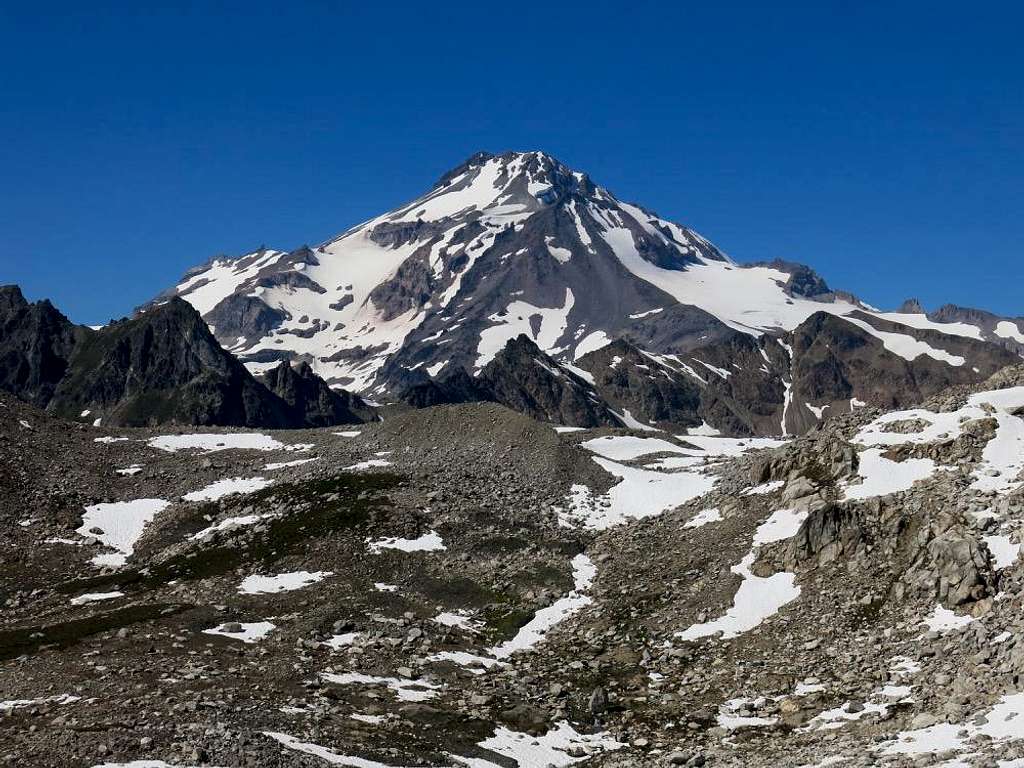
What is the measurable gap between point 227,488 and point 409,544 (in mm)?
27148

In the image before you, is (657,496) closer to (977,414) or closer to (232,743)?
(977,414)

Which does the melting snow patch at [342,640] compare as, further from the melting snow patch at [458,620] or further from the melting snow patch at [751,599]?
the melting snow patch at [751,599]

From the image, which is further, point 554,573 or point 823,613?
point 554,573

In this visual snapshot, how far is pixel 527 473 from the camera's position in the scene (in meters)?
93.3

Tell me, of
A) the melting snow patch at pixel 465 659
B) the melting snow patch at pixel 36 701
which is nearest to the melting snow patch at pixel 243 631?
the melting snow patch at pixel 465 659

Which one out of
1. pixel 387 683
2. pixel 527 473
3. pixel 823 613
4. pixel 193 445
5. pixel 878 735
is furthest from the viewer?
pixel 193 445

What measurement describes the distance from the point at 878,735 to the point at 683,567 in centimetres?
2804

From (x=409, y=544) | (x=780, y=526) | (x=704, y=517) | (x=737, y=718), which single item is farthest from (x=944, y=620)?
(x=409, y=544)

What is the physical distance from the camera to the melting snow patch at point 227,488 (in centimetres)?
9238

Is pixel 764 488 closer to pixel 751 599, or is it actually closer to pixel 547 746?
pixel 751 599

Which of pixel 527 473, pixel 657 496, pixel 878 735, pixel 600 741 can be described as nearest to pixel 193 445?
pixel 527 473

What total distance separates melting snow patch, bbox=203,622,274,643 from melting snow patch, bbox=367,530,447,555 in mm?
16458

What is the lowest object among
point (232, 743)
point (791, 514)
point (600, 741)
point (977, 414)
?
point (600, 741)

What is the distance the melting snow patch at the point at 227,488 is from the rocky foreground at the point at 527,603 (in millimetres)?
538
